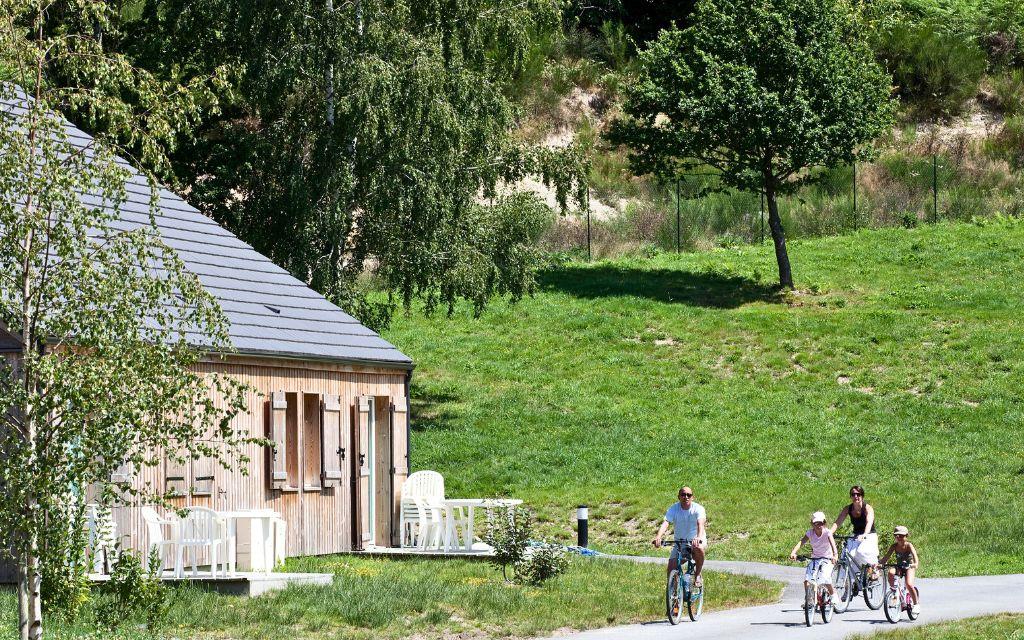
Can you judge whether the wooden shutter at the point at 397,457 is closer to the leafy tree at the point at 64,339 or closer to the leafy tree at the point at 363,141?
the leafy tree at the point at 363,141

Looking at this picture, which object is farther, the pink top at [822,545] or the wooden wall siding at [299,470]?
the wooden wall siding at [299,470]

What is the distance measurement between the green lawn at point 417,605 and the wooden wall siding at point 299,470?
1251mm

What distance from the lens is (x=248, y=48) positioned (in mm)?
30172

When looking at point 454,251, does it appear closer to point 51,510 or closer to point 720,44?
point 720,44

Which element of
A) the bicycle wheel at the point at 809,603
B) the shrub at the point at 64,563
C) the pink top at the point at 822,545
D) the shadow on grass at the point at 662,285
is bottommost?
the bicycle wheel at the point at 809,603

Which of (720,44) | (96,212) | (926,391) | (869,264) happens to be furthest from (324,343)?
(869,264)

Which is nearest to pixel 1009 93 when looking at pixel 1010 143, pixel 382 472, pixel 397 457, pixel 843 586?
pixel 1010 143

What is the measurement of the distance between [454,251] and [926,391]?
12.5 metres

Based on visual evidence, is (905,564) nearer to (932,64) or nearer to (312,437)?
(312,437)

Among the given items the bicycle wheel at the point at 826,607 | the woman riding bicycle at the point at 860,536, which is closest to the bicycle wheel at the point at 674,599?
the bicycle wheel at the point at 826,607

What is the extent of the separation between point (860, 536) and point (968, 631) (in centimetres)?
288

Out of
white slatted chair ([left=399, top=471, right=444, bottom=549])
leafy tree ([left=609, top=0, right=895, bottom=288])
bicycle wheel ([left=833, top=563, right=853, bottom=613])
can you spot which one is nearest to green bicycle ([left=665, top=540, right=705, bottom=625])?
bicycle wheel ([left=833, top=563, right=853, bottom=613])

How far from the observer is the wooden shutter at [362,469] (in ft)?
74.3

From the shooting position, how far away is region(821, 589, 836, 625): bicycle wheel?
16.6 m
